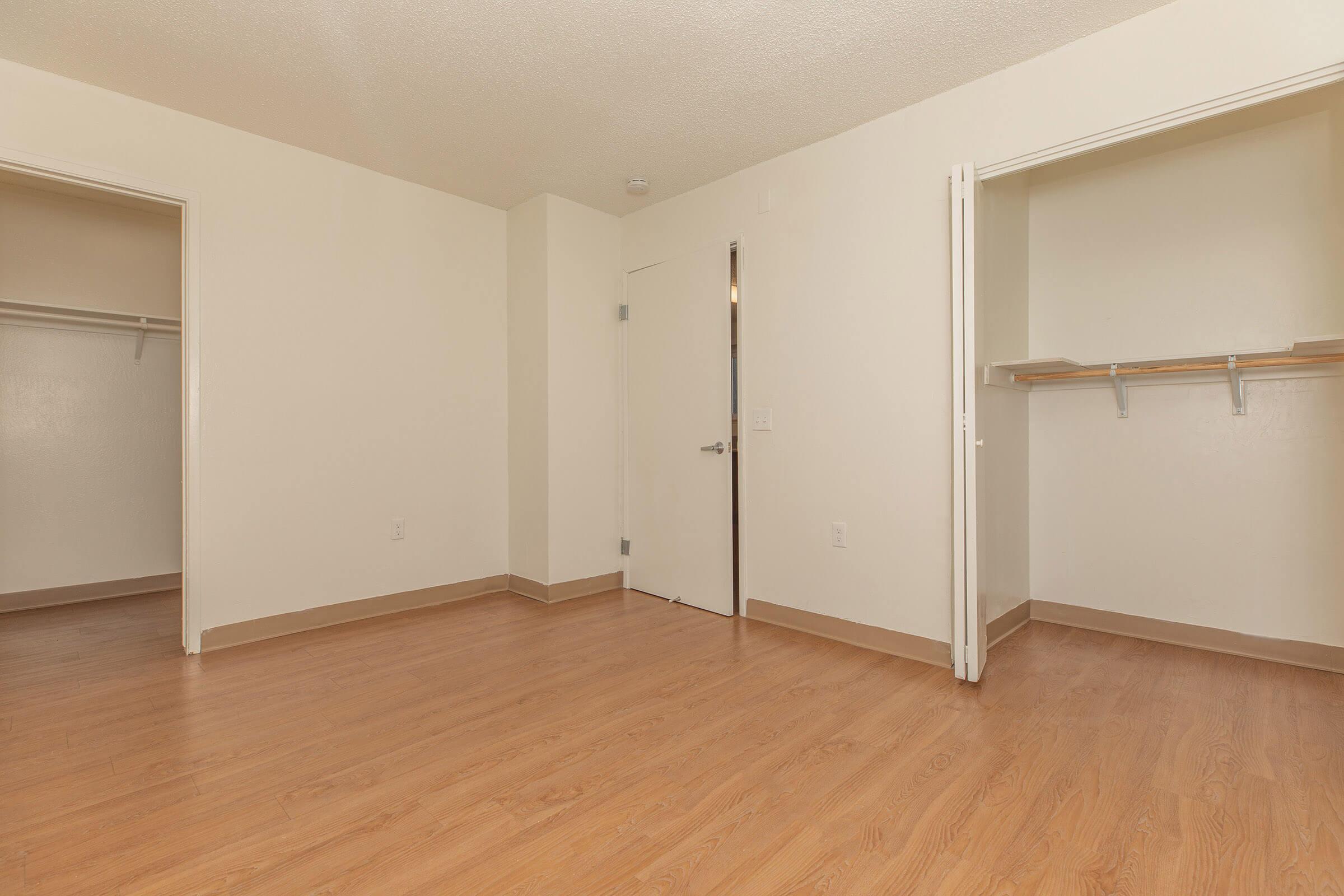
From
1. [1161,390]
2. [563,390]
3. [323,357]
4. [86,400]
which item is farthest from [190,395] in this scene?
[1161,390]

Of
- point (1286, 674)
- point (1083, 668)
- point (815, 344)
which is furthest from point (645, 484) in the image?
point (1286, 674)

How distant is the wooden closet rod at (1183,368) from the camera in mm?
2838

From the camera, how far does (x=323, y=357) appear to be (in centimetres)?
365

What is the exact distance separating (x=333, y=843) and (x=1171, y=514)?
373 cm

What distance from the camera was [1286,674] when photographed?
9.06 feet

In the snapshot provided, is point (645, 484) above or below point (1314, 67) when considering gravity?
below

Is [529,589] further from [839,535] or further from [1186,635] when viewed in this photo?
[1186,635]

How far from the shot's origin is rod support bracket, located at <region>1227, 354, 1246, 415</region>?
294 cm

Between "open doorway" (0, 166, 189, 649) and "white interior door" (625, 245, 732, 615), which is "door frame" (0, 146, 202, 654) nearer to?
"open doorway" (0, 166, 189, 649)

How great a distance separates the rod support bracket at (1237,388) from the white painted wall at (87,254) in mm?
5613

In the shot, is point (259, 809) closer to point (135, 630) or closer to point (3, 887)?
point (3, 887)

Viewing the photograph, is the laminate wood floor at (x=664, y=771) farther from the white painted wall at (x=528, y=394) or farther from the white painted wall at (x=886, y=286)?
the white painted wall at (x=528, y=394)

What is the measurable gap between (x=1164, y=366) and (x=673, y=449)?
2.56 meters

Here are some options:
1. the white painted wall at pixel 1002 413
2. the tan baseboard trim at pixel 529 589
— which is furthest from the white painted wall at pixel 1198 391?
the tan baseboard trim at pixel 529 589
